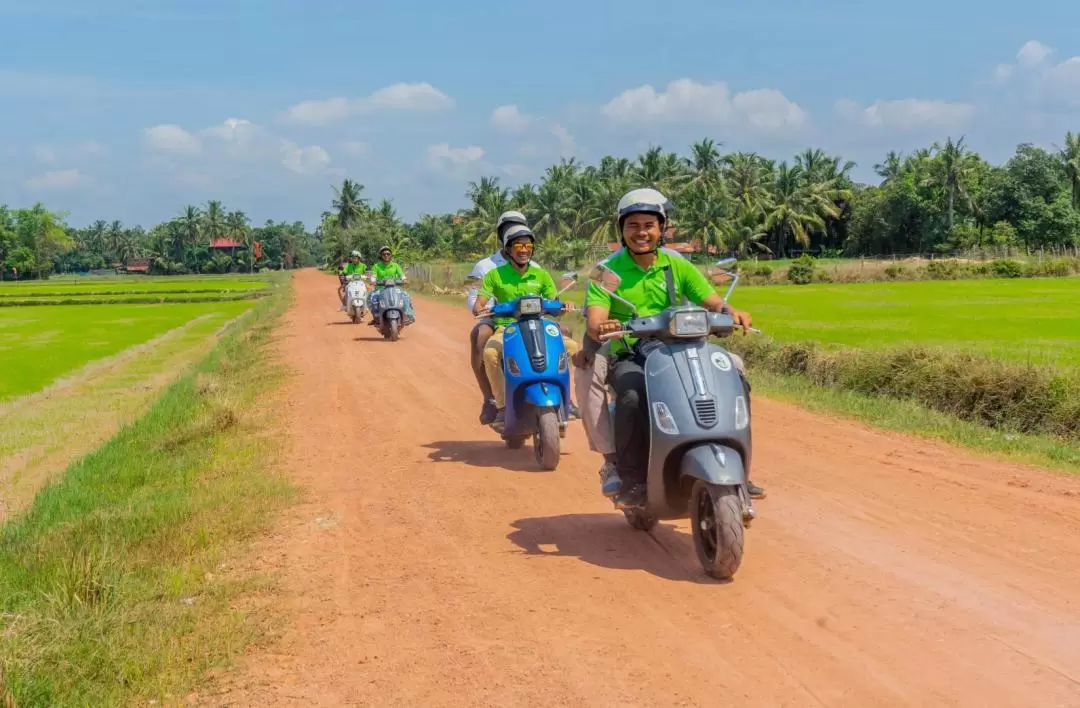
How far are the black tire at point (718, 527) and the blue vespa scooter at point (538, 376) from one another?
3.00m

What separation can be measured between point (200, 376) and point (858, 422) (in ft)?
38.8

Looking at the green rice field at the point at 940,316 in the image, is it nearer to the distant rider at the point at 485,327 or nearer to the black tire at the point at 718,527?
the distant rider at the point at 485,327

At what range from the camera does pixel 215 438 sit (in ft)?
35.7

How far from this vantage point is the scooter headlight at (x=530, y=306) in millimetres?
8742

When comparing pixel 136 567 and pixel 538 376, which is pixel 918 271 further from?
pixel 136 567

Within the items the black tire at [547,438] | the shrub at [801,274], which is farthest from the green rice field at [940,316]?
the black tire at [547,438]

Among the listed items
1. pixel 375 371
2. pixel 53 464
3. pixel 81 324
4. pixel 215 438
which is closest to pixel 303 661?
pixel 215 438

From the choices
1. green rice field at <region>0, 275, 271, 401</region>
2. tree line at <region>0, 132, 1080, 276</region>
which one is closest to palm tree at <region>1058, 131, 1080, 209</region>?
tree line at <region>0, 132, 1080, 276</region>

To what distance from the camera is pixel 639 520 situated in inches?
254

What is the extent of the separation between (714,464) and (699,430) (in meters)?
0.20

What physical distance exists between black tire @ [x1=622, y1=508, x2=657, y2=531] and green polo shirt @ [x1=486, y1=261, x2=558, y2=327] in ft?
10.9

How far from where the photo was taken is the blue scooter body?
28.4 ft

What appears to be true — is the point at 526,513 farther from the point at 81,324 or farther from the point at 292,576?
the point at 81,324

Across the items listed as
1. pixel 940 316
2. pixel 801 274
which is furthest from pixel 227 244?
pixel 940 316
